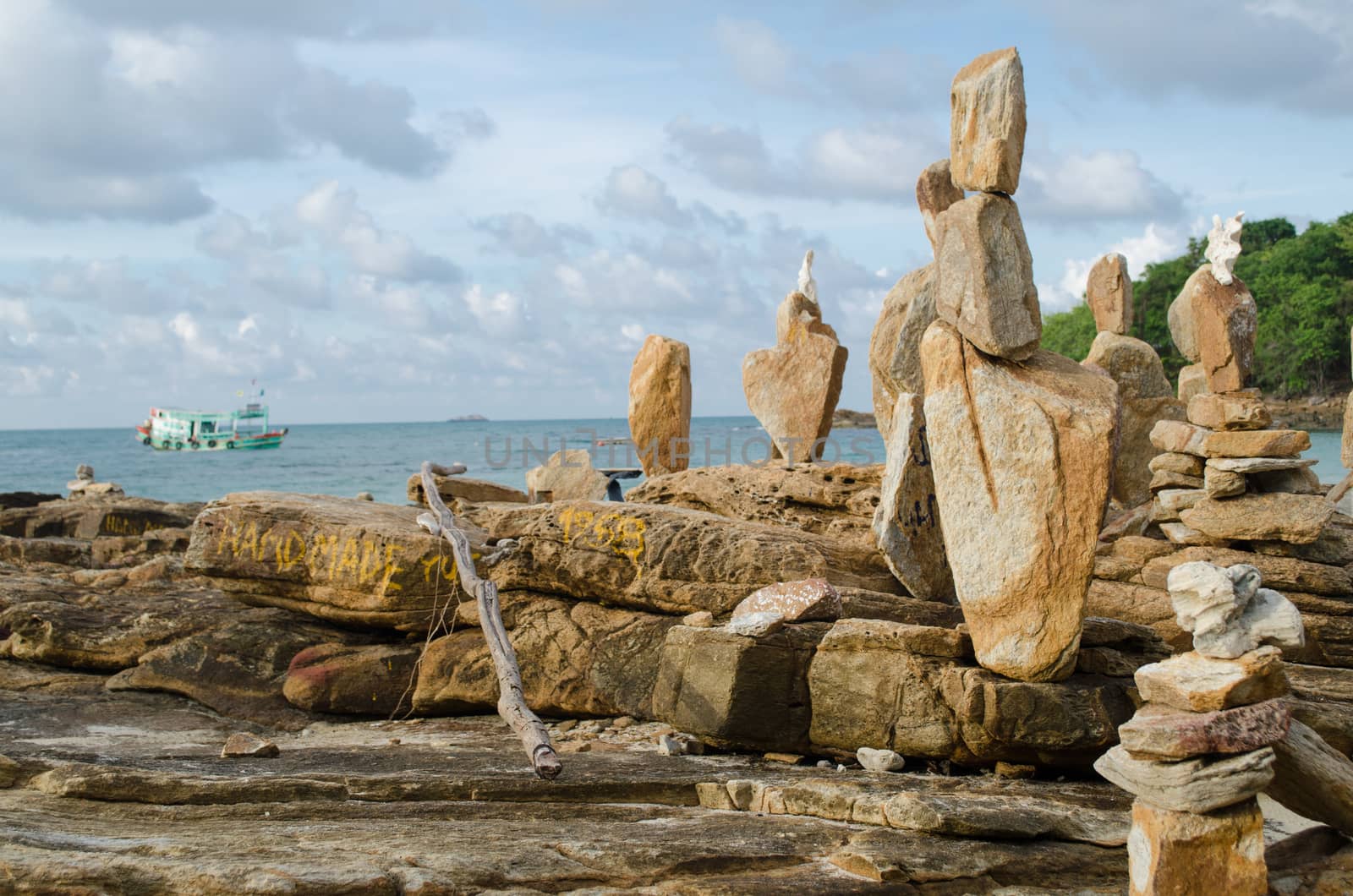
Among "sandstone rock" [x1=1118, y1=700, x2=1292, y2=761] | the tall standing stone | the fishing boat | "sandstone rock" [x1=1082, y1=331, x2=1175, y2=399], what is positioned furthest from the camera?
the fishing boat

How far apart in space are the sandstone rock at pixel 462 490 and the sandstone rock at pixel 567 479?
0.36 metres

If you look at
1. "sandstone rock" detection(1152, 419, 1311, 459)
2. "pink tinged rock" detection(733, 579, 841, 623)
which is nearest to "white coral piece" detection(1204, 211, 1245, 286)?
"sandstone rock" detection(1152, 419, 1311, 459)

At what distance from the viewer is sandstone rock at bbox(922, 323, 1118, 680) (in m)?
6.33

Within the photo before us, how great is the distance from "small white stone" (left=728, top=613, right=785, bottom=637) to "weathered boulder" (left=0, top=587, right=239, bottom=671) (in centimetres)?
482

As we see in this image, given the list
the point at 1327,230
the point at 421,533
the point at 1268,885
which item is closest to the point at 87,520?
the point at 421,533

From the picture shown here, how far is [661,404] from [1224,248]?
6111mm

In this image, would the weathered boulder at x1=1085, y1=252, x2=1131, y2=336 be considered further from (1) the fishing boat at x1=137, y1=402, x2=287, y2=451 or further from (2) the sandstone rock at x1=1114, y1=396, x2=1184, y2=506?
(1) the fishing boat at x1=137, y1=402, x2=287, y2=451

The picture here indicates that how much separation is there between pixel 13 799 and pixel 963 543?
4.90 m

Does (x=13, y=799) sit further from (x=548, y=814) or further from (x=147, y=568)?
(x=147, y=568)

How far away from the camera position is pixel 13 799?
17.9 feet

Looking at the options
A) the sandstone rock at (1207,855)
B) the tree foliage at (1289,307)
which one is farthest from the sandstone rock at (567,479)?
the tree foliage at (1289,307)

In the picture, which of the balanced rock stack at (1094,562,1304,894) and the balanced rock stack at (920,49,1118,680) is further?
the balanced rock stack at (920,49,1118,680)

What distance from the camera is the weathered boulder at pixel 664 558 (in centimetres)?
828

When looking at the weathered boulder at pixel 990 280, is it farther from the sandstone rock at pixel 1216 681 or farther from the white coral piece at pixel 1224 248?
the white coral piece at pixel 1224 248
